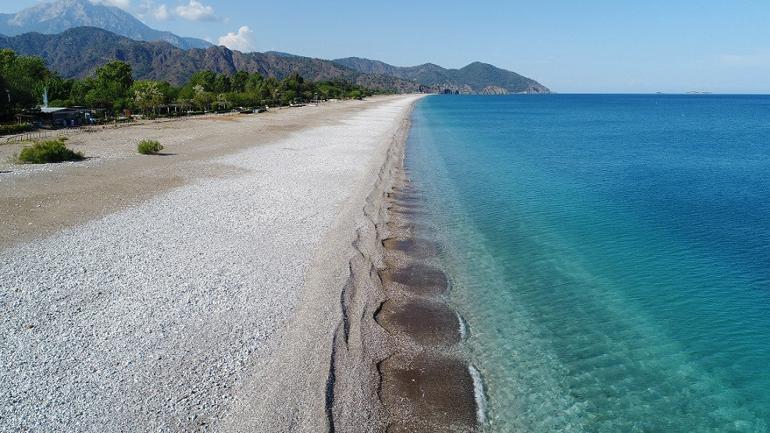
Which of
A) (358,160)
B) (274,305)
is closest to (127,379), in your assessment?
(274,305)

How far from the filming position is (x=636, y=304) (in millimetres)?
14188

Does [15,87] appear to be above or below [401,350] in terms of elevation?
above

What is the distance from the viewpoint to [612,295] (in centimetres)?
1474

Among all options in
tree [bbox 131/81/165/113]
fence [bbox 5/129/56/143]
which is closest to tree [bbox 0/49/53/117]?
fence [bbox 5/129/56/143]

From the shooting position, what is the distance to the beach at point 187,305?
8336 mm

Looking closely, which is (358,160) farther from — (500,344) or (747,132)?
(747,132)

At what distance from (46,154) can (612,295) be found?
103 ft

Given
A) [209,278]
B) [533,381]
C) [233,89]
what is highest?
[233,89]

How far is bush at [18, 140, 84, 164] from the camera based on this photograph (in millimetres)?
28500

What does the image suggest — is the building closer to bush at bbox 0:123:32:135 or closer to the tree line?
the tree line

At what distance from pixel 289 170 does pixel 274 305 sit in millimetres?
18978

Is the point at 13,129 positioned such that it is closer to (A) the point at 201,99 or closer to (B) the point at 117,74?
(A) the point at 201,99

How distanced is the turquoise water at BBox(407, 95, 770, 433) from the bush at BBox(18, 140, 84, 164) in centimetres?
2265

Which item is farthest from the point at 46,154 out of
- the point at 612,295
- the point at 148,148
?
the point at 612,295
